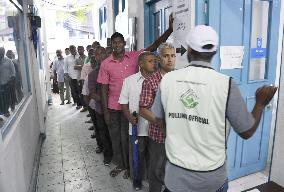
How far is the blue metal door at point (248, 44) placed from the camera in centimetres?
262

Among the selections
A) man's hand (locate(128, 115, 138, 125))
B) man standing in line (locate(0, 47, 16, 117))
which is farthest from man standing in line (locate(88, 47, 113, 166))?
man standing in line (locate(0, 47, 16, 117))

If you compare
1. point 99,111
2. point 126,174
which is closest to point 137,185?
point 126,174

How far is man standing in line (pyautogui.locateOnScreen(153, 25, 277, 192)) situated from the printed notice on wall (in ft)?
4.56

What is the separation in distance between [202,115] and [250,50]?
1884 millimetres

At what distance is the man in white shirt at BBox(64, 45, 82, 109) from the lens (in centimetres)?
716

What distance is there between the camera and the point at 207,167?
1392 millimetres

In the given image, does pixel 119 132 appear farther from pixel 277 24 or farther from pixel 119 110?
pixel 277 24

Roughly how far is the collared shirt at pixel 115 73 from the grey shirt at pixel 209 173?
5.39ft

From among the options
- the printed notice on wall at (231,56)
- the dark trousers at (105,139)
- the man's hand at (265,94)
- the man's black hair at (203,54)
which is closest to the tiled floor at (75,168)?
the dark trousers at (105,139)

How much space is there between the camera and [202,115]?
134 cm

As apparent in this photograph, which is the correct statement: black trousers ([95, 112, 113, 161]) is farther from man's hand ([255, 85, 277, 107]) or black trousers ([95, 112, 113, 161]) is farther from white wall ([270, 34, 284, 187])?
man's hand ([255, 85, 277, 107])

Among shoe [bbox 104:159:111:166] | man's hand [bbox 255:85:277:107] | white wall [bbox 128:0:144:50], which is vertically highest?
white wall [bbox 128:0:144:50]

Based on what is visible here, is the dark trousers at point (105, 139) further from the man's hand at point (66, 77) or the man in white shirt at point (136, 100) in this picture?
the man's hand at point (66, 77)

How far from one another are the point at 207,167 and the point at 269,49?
215 cm
